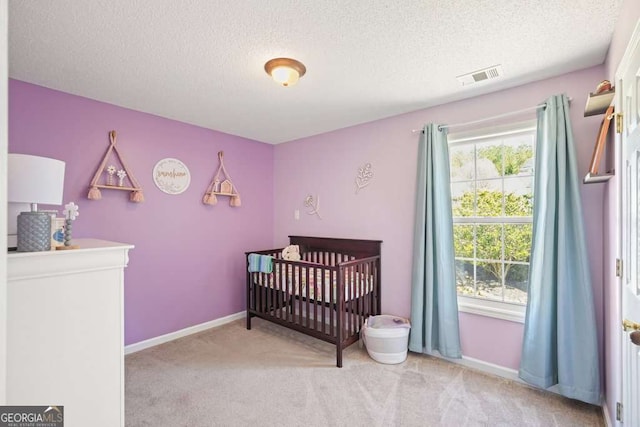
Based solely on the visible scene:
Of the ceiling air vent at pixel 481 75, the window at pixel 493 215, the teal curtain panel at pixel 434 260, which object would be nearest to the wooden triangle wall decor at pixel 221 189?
the teal curtain panel at pixel 434 260

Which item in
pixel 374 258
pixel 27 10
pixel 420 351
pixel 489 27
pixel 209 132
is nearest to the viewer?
pixel 27 10

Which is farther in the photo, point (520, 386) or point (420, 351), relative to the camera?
point (420, 351)

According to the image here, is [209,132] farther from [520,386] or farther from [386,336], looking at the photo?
[520,386]

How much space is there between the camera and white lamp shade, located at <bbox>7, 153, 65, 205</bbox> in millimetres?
1266

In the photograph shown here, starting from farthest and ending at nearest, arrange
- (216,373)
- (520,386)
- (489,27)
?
(216,373), (520,386), (489,27)

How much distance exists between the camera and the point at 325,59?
189 cm

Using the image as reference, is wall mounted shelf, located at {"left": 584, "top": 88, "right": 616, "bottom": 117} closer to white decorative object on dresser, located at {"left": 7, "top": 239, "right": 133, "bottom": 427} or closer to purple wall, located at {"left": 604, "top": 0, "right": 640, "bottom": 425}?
purple wall, located at {"left": 604, "top": 0, "right": 640, "bottom": 425}

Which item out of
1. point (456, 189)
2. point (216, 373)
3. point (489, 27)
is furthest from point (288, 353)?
point (489, 27)

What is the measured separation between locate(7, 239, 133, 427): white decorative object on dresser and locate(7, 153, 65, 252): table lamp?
84 millimetres

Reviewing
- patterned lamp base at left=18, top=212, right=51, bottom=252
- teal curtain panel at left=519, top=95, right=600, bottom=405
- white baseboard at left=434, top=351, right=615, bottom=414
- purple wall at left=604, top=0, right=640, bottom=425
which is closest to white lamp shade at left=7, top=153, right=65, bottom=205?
patterned lamp base at left=18, top=212, right=51, bottom=252

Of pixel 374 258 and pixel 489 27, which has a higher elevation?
pixel 489 27

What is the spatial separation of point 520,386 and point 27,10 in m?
3.66

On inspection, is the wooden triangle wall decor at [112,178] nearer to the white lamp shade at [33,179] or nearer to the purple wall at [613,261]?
the white lamp shade at [33,179]

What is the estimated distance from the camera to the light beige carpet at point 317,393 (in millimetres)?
1822
